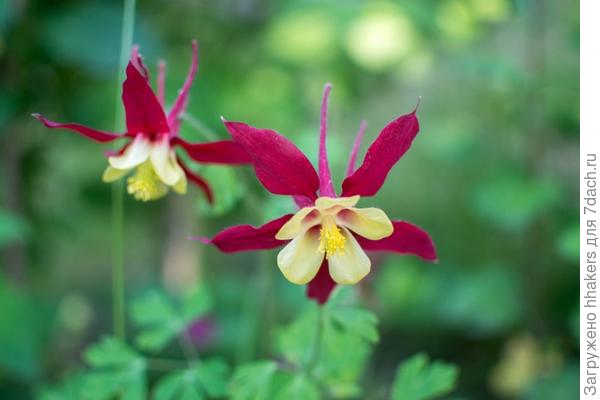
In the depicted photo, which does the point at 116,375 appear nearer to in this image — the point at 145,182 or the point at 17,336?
the point at 145,182

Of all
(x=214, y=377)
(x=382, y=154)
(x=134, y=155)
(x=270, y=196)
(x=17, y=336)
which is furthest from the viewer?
(x=17, y=336)

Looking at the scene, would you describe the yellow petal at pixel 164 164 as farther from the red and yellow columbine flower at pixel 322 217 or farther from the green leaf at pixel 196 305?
the green leaf at pixel 196 305

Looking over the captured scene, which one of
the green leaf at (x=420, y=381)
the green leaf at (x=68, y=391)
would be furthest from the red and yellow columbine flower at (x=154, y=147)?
the green leaf at (x=68, y=391)

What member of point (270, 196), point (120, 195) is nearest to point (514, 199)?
point (270, 196)

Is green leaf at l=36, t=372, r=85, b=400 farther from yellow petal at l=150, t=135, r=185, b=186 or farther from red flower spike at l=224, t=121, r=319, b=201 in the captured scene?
red flower spike at l=224, t=121, r=319, b=201

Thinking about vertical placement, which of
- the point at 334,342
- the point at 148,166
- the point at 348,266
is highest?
the point at 148,166

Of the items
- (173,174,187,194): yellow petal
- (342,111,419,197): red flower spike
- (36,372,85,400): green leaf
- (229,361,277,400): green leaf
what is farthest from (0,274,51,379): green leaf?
(342,111,419,197): red flower spike

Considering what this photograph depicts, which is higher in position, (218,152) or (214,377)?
(218,152)

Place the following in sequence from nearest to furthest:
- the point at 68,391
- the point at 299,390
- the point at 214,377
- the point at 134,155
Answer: the point at 134,155 → the point at 299,390 → the point at 214,377 → the point at 68,391
